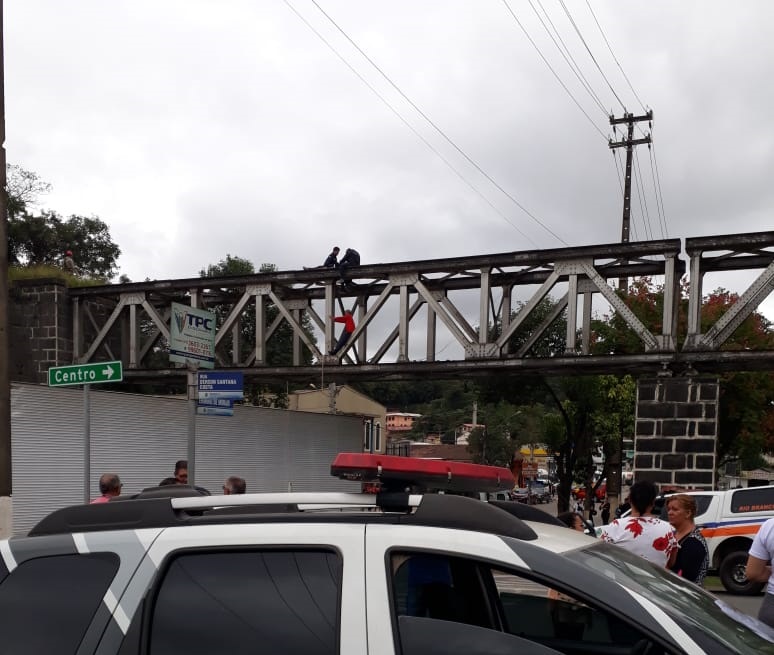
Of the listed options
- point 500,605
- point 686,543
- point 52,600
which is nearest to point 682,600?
point 500,605

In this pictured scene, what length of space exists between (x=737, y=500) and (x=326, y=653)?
14.8 metres

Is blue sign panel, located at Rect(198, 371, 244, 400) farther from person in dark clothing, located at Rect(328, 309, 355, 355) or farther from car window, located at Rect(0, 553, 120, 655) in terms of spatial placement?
person in dark clothing, located at Rect(328, 309, 355, 355)

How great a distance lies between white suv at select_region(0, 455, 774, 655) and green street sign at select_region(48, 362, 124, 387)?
6171mm

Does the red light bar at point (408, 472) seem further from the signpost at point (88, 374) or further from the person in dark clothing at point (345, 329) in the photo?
the person in dark clothing at point (345, 329)

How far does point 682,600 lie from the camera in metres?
2.86

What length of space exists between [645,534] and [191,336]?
19.2 feet

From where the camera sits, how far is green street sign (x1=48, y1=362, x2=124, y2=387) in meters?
9.09

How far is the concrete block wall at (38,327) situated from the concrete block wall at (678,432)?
13.1 metres

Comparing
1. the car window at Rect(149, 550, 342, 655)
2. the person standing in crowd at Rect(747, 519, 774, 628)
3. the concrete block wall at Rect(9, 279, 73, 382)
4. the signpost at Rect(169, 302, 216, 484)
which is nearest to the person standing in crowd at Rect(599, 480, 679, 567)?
the person standing in crowd at Rect(747, 519, 774, 628)

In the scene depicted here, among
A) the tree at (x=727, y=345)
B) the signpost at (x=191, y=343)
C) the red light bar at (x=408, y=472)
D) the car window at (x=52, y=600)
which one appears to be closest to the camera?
the car window at (x=52, y=600)

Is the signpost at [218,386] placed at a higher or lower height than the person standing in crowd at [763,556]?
higher

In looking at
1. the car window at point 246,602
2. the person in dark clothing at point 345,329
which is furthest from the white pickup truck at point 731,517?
the car window at point 246,602

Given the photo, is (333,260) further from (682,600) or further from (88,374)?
(682,600)

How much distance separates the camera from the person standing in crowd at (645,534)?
550cm
